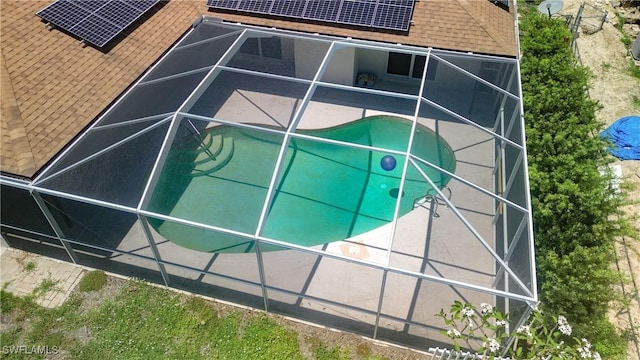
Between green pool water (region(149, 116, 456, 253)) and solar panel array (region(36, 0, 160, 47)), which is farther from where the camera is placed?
solar panel array (region(36, 0, 160, 47))

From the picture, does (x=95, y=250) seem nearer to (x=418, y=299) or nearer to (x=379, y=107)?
(x=418, y=299)

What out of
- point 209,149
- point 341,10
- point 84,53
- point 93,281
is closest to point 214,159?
point 209,149

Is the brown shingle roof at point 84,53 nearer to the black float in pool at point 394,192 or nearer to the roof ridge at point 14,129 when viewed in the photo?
the roof ridge at point 14,129

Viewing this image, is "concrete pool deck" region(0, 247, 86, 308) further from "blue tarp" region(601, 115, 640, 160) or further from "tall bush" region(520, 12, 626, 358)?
"blue tarp" region(601, 115, 640, 160)

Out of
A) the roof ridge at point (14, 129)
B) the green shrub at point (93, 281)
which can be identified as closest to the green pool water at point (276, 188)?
the green shrub at point (93, 281)

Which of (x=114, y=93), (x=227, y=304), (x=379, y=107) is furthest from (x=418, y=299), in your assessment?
(x=114, y=93)

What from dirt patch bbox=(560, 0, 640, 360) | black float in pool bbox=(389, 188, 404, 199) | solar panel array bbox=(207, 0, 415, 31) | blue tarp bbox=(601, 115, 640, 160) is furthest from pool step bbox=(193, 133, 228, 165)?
blue tarp bbox=(601, 115, 640, 160)
